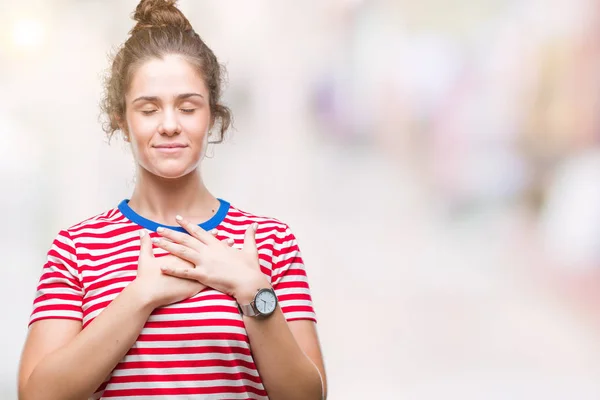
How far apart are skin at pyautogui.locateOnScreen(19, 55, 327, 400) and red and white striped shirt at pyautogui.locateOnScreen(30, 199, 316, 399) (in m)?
0.02

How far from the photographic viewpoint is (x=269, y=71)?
93.1 inches

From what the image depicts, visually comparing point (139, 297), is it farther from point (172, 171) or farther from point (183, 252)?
point (172, 171)

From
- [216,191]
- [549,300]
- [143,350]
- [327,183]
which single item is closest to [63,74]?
[216,191]

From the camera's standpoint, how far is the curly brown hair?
4.48 ft

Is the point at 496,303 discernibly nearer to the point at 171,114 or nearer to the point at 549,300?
the point at 549,300

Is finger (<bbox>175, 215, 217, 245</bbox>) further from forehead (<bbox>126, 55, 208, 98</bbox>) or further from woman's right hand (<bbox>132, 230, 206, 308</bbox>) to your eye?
forehead (<bbox>126, 55, 208, 98</bbox>)

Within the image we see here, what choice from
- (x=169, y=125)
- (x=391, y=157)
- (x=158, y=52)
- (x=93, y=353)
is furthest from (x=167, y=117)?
(x=391, y=157)

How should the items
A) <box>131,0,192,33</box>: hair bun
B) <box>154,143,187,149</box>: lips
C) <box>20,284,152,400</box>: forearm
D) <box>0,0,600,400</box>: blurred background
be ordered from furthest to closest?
<box>0,0,600,400</box>: blurred background → <box>131,0,192,33</box>: hair bun → <box>154,143,187,149</box>: lips → <box>20,284,152,400</box>: forearm

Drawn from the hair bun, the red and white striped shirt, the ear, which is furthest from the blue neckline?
the hair bun

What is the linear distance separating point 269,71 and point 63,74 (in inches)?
21.4

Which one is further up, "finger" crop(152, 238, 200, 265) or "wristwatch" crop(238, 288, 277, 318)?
"finger" crop(152, 238, 200, 265)

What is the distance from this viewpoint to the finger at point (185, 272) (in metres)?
1.24

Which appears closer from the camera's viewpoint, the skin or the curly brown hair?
the skin

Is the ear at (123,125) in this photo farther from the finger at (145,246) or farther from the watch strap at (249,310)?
the watch strap at (249,310)
